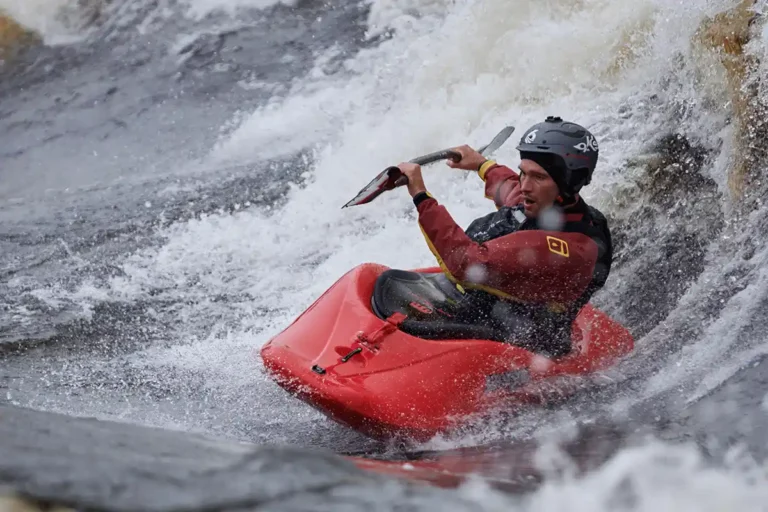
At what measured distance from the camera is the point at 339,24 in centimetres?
1051

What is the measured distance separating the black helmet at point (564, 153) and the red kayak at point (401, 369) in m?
0.67

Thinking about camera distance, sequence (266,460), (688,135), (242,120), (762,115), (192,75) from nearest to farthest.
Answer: (266,460), (762,115), (688,135), (242,120), (192,75)

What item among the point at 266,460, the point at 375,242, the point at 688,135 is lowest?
the point at 375,242

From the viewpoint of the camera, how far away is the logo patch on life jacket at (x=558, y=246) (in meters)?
3.21

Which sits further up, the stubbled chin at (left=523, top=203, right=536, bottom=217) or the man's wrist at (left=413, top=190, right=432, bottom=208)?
the man's wrist at (left=413, top=190, right=432, bottom=208)

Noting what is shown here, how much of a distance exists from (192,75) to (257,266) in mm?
5082

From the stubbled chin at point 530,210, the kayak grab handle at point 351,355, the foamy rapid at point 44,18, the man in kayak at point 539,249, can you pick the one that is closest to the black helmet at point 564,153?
the man in kayak at point 539,249

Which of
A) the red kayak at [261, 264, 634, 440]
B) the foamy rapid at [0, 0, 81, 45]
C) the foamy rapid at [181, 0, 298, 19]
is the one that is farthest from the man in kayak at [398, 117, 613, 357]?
the foamy rapid at [0, 0, 81, 45]

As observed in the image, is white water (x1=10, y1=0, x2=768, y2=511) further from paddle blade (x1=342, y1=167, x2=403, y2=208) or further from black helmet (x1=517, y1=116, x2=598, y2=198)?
paddle blade (x1=342, y1=167, x2=403, y2=208)

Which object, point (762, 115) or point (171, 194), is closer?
point (762, 115)

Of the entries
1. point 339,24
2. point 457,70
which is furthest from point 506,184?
point 339,24

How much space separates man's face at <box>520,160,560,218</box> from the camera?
3354 millimetres

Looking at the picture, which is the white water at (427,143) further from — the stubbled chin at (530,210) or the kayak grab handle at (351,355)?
the stubbled chin at (530,210)

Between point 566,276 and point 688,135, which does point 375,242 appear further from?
point 566,276
